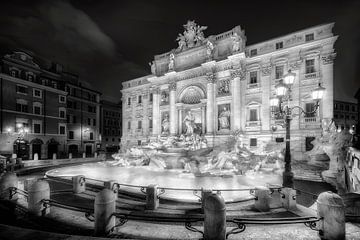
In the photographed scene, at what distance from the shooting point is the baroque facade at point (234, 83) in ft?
65.1

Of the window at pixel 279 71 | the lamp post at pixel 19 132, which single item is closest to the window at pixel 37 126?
the lamp post at pixel 19 132

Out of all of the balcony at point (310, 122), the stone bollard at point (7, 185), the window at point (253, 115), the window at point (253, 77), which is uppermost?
the window at point (253, 77)

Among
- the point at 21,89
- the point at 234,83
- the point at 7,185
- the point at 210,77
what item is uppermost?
the point at 210,77

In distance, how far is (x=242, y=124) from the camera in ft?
76.6

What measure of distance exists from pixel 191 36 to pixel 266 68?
12534 millimetres

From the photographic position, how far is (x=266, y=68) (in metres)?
22.3

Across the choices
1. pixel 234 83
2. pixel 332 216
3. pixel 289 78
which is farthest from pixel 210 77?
pixel 332 216

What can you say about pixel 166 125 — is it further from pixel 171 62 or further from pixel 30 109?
pixel 30 109

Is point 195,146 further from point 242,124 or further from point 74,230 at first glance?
point 74,230

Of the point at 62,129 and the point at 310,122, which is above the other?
the point at 310,122

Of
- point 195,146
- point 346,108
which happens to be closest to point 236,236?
point 195,146

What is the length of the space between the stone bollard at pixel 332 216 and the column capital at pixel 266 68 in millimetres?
20452

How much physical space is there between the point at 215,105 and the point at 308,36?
13.0m

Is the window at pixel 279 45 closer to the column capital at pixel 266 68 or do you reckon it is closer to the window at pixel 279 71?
the column capital at pixel 266 68
